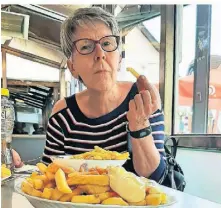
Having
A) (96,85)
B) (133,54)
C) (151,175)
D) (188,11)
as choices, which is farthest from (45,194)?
(188,11)

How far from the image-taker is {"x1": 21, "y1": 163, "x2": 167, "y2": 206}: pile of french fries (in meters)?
0.27

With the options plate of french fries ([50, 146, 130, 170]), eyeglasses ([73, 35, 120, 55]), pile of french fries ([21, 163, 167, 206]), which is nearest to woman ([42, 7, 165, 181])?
eyeglasses ([73, 35, 120, 55])

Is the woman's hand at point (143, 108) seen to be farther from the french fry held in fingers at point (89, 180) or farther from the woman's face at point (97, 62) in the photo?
the french fry held in fingers at point (89, 180)

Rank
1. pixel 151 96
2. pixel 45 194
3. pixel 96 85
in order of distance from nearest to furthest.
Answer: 1. pixel 45 194
2. pixel 151 96
3. pixel 96 85

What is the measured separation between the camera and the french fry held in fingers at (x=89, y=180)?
0.27 metres

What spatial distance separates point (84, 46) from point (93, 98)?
0.10m

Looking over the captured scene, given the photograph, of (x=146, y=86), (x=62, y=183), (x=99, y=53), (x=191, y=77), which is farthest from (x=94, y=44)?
(x=62, y=183)

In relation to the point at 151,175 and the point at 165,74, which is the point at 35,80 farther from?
the point at 151,175

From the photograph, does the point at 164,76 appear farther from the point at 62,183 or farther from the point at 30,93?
the point at 62,183

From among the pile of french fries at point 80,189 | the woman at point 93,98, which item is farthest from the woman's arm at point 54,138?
the pile of french fries at point 80,189

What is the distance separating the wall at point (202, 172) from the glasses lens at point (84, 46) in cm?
36

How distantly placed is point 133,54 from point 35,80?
314 millimetres

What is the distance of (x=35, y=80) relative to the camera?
3.18ft

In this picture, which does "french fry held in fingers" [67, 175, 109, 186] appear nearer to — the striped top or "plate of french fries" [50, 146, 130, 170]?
"plate of french fries" [50, 146, 130, 170]
